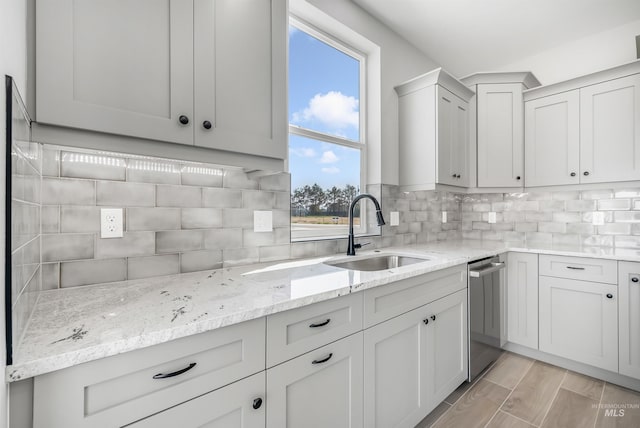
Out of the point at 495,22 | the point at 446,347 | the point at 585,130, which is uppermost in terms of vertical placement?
the point at 495,22

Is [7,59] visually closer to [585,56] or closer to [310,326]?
[310,326]

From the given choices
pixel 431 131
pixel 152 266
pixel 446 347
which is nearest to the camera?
pixel 152 266

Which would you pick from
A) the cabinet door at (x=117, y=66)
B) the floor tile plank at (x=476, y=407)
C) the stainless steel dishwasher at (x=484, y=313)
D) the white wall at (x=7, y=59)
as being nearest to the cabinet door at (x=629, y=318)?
the stainless steel dishwasher at (x=484, y=313)

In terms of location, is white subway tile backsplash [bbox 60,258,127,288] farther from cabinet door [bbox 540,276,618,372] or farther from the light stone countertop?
cabinet door [bbox 540,276,618,372]

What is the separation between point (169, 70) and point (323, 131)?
1238 millimetres

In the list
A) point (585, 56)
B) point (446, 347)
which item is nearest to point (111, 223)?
point (446, 347)

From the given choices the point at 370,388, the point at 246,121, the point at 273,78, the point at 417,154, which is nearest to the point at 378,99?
the point at 417,154

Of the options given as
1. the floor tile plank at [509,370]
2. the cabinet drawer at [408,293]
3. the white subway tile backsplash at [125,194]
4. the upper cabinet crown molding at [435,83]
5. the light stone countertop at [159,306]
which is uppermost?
the upper cabinet crown molding at [435,83]

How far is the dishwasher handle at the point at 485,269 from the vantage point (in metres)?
1.97

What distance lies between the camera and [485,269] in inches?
82.4

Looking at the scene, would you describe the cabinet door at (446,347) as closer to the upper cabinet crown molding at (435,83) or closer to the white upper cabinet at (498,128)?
the white upper cabinet at (498,128)

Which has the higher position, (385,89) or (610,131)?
(385,89)

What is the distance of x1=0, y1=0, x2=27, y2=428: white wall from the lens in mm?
566

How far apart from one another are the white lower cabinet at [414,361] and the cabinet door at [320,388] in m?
0.08
